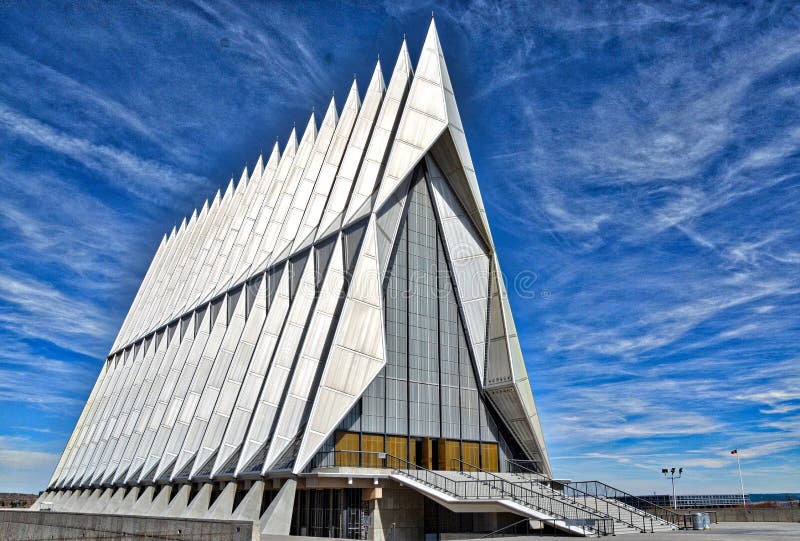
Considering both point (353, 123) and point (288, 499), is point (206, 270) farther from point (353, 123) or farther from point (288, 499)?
point (288, 499)

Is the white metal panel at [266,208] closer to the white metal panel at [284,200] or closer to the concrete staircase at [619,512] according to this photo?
the white metal panel at [284,200]

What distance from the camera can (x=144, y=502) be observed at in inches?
1441

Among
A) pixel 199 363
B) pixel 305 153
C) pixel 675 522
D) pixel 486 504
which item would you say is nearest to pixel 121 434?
pixel 199 363

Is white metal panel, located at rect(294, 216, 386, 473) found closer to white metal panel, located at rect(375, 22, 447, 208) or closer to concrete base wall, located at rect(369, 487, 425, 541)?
white metal panel, located at rect(375, 22, 447, 208)

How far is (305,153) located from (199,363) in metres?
15.2

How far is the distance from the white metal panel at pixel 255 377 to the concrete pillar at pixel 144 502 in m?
6.04

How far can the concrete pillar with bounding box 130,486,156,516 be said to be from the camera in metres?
36.1

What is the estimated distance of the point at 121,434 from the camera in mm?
46469

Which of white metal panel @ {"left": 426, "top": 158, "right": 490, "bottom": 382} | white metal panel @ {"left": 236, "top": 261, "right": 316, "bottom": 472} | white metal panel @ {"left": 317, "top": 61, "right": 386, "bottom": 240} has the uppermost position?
white metal panel @ {"left": 317, "top": 61, "right": 386, "bottom": 240}

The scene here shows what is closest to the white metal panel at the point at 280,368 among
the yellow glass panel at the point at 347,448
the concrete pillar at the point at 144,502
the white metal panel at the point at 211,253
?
the yellow glass panel at the point at 347,448

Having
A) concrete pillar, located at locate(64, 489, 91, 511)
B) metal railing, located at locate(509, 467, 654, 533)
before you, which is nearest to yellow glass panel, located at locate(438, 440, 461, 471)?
metal railing, located at locate(509, 467, 654, 533)

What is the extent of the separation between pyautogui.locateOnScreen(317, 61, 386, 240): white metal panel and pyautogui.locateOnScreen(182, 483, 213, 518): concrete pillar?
1342 centimetres

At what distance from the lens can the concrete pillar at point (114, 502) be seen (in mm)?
40562

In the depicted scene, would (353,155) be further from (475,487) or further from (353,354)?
(475,487)
